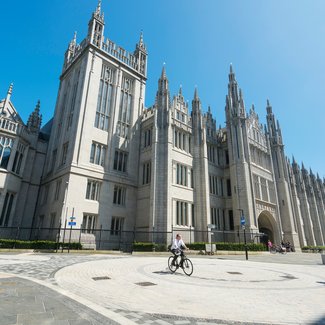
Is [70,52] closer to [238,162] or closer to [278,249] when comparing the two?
[238,162]

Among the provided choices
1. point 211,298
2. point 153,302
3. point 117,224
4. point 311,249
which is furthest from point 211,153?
point 153,302

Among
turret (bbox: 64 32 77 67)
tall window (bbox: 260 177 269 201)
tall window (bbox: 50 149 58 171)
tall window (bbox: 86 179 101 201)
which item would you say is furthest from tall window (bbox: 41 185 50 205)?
tall window (bbox: 260 177 269 201)

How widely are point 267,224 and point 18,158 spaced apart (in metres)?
38.7

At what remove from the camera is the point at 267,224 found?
3931 cm

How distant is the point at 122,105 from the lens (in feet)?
116

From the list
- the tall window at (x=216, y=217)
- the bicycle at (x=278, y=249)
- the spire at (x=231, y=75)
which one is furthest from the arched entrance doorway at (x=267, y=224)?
the spire at (x=231, y=75)

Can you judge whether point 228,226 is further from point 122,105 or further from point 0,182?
point 0,182

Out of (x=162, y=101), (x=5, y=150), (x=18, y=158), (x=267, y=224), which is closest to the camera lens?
(x=5, y=150)

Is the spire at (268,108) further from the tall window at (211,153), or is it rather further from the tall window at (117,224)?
the tall window at (117,224)

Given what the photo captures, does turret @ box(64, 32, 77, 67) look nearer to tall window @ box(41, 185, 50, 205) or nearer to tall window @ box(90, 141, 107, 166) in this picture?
tall window @ box(90, 141, 107, 166)

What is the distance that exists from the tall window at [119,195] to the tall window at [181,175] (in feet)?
24.0

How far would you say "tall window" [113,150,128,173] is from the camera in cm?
3199

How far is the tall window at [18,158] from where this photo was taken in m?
29.9

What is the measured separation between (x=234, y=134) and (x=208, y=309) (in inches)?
1383
